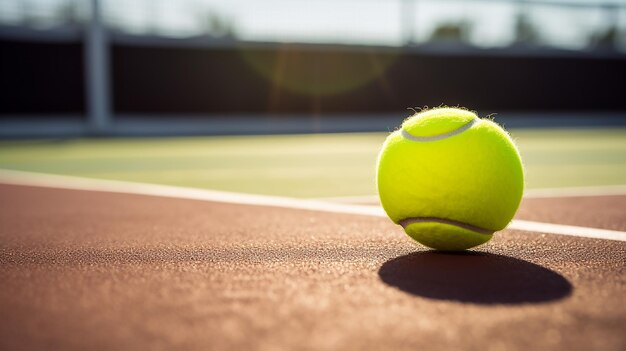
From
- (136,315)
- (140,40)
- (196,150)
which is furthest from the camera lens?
(140,40)

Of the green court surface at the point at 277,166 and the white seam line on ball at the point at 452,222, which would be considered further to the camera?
the green court surface at the point at 277,166

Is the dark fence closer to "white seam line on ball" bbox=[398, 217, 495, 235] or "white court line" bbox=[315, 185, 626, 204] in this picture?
"white court line" bbox=[315, 185, 626, 204]

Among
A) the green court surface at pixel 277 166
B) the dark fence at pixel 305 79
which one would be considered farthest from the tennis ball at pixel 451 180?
the dark fence at pixel 305 79

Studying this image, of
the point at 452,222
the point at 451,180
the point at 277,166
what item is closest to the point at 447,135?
the point at 451,180

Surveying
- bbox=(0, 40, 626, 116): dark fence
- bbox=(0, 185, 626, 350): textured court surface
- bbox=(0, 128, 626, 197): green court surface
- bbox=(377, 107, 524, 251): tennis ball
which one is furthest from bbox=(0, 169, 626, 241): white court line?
bbox=(0, 40, 626, 116): dark fence

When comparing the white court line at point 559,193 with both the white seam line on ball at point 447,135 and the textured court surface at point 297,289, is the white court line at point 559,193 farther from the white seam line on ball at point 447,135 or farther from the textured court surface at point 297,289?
the white seam line on ball at point 447,135

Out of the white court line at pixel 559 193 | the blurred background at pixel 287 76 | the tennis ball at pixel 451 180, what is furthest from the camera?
the blurred background at pixel 287 76

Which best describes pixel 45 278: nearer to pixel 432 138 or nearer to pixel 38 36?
pixel 432 138

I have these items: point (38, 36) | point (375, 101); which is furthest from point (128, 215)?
point (375, 101)
